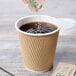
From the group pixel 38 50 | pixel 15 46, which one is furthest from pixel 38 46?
pixel 15 46

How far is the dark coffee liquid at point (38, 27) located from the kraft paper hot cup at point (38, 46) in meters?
0.01

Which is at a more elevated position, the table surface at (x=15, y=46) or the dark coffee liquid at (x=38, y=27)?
the dark coffee liquid at (x=38, y=27)

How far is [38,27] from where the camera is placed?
624 millimetres

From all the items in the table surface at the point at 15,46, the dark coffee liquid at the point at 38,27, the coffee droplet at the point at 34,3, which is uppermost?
the coffee droplet at the point at 34,3

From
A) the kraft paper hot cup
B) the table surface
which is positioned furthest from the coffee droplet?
the table surface

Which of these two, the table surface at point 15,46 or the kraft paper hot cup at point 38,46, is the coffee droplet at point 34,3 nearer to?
the kraft paper hot cup at point 38,46

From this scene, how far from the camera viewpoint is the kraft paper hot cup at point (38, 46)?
589mm

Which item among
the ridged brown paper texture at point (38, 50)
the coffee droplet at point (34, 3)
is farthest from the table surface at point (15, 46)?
the coffee droplet at point (34, 3)

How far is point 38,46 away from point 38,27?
0.17 ft

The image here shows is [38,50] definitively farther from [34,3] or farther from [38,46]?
[34,3]

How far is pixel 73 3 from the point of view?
3.46ft

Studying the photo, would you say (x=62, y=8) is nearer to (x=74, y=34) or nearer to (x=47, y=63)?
(x=74, y=34)

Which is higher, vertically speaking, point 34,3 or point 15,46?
point 34,3

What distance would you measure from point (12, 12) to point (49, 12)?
0.14 m
